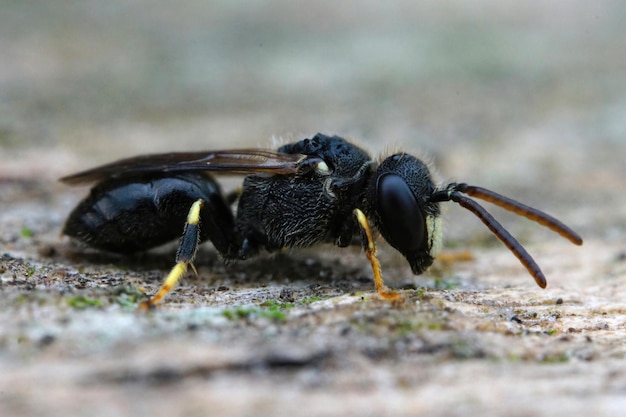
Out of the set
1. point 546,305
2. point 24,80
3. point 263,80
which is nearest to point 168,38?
point 263,80


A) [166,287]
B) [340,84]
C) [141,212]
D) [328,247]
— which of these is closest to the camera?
[166,287]

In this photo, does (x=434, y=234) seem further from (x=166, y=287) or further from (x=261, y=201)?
(x=166, y=287)

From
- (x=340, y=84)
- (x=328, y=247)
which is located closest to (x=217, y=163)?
(x=328, y=247)

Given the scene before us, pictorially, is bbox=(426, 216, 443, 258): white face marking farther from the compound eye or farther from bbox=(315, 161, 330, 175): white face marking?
bbox=(315, 161, 330, 175): white face marking

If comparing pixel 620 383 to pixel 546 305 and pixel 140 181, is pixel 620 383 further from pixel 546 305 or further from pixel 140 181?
pixel 140 181

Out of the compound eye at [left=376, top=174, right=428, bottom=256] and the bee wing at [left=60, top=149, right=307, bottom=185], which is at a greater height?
the bee wing at [left=60, top=149, right=307, bottom=185]

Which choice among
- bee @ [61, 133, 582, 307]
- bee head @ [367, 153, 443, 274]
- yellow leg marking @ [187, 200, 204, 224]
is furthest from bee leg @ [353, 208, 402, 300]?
yellow leg marking @ [187, 200, 204, 224]
